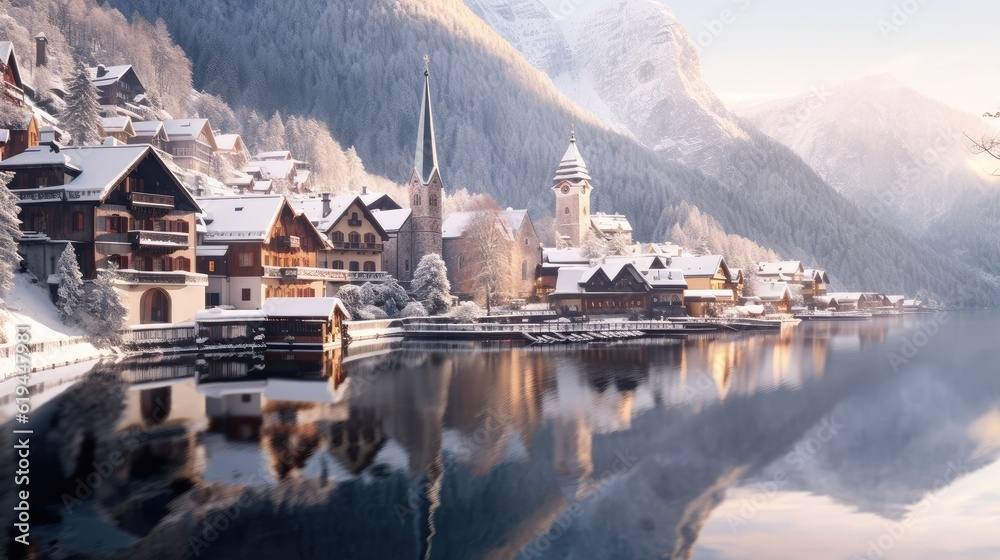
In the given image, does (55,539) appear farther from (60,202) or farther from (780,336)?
(780,336)

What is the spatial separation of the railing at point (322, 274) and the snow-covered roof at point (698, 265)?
1822 inches

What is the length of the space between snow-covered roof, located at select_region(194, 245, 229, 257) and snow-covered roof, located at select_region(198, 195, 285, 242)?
2.07ft

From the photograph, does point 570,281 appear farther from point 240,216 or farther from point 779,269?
point 779,269

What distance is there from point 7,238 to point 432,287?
40.2 metres

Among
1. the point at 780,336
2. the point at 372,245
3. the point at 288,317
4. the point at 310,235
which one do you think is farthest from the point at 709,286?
the point at 288,317

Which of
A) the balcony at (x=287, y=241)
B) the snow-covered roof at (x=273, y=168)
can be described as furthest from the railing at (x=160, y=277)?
the snow-covered roof at (x=273, y=168)

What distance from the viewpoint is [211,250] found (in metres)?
60.7

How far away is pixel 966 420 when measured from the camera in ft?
121

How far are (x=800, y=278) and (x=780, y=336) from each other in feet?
216

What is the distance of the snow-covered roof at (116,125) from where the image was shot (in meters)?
83.3

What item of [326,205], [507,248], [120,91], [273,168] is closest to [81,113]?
[326,205]

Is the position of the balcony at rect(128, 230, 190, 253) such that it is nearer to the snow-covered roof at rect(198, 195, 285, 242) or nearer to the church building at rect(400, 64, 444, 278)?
the snow-covered roof at rect(198, 195, 285, 242)

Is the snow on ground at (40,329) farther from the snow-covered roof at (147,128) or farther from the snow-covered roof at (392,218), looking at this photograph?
the snow-covered roof at (392,218)

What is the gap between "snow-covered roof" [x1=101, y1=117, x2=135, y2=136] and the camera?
83.3 meters
